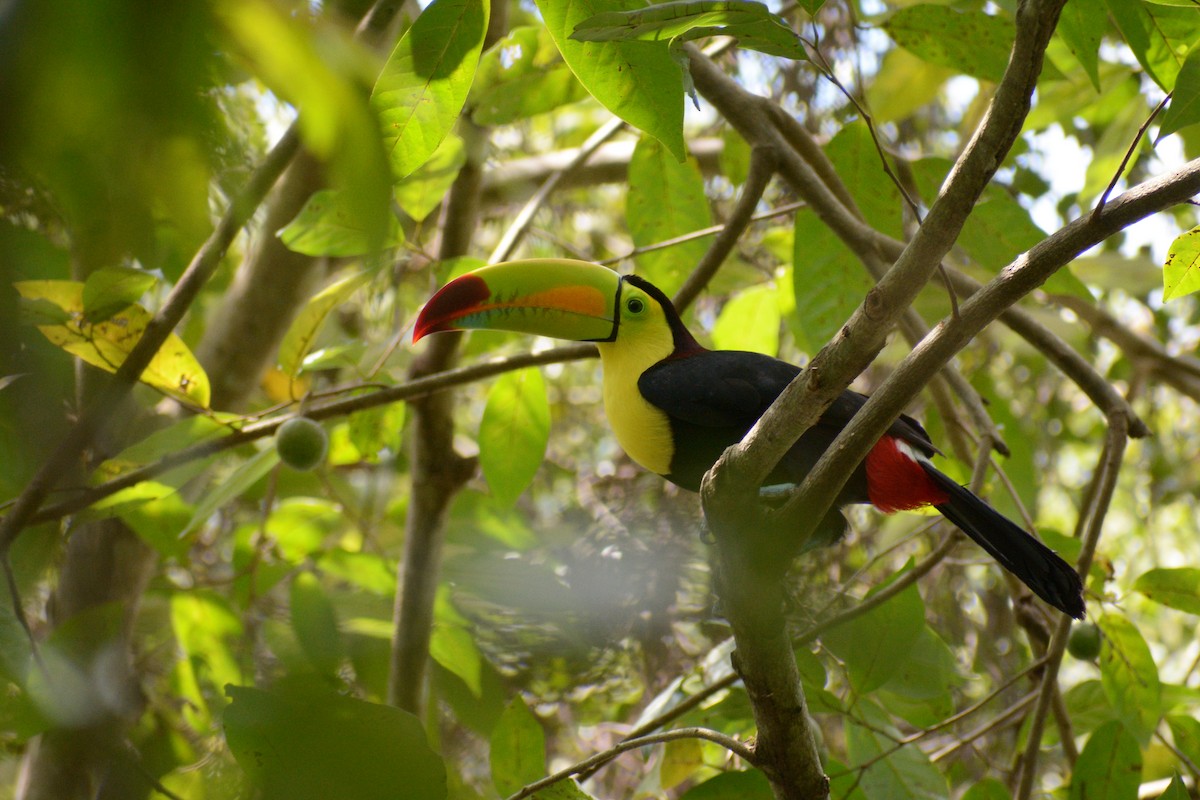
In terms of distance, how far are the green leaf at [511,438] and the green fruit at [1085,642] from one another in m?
1.48

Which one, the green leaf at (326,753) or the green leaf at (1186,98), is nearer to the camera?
the green leaf at (326,753)

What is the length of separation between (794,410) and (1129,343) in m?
2.54

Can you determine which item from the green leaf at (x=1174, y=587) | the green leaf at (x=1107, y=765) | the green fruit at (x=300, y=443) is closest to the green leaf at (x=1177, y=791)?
the green leaf at (x=1107, y=765)

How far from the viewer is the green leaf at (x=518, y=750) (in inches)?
87.2

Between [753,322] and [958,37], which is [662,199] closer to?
[753,322]

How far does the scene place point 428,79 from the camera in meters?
1.78

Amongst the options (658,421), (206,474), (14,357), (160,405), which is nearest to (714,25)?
(14,357)

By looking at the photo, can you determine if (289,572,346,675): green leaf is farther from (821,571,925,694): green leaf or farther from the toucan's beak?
(821,571,925,694): green leaf

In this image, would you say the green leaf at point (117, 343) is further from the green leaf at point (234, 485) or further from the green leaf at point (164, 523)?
the green leaf at point (164, 523)

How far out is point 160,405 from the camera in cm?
348

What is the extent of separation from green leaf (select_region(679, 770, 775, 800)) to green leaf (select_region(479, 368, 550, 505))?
1029 mm

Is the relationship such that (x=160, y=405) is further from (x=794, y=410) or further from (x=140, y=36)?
(x=140, y=36)

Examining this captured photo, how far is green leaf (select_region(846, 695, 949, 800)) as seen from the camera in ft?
7.33

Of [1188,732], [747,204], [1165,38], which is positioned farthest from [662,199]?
[1188,732]
